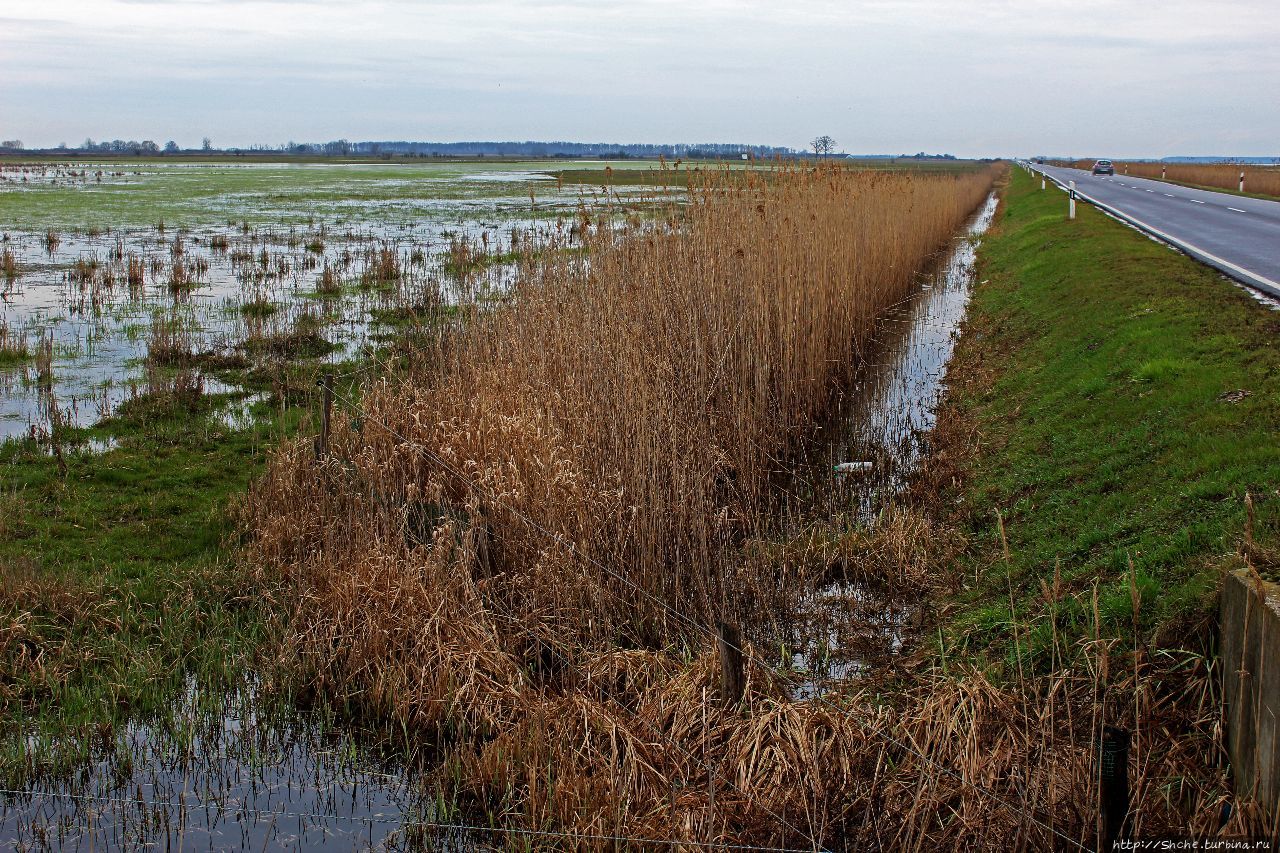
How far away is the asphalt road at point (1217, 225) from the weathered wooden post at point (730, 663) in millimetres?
8509

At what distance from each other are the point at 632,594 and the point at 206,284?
15.2 metres

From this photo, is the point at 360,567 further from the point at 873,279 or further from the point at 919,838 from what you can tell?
the point at 873,279

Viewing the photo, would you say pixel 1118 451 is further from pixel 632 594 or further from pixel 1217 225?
pixel 1217 225

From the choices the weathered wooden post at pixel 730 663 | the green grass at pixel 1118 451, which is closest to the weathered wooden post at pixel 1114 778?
the green grass at pixel 1118 451

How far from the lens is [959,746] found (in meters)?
4.02

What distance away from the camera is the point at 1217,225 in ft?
63.3

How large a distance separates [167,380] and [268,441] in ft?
8.37

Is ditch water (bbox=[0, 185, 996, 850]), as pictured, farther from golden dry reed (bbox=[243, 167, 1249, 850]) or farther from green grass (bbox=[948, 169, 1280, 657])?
green grass (bbox=[948, 169, 1280, 657])

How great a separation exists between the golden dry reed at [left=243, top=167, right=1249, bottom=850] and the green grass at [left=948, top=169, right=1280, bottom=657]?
0.53m

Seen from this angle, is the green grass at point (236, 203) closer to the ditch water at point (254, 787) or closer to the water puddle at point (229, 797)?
the ditch water at point (254, 787)

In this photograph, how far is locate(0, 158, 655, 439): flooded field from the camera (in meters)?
11.5

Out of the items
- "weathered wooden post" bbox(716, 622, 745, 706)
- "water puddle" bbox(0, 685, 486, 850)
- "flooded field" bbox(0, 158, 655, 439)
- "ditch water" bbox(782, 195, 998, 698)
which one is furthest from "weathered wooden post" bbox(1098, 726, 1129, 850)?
"flooded field" bbox(0, 158, 655, 439)

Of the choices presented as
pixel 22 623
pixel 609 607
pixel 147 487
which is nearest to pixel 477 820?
pixel 609 607

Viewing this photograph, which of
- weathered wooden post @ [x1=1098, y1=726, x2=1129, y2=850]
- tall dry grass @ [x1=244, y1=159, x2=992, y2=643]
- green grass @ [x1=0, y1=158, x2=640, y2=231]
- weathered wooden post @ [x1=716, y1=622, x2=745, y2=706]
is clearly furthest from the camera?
green grass @ [x1=0, y1=158, x2=640, y2=231]
